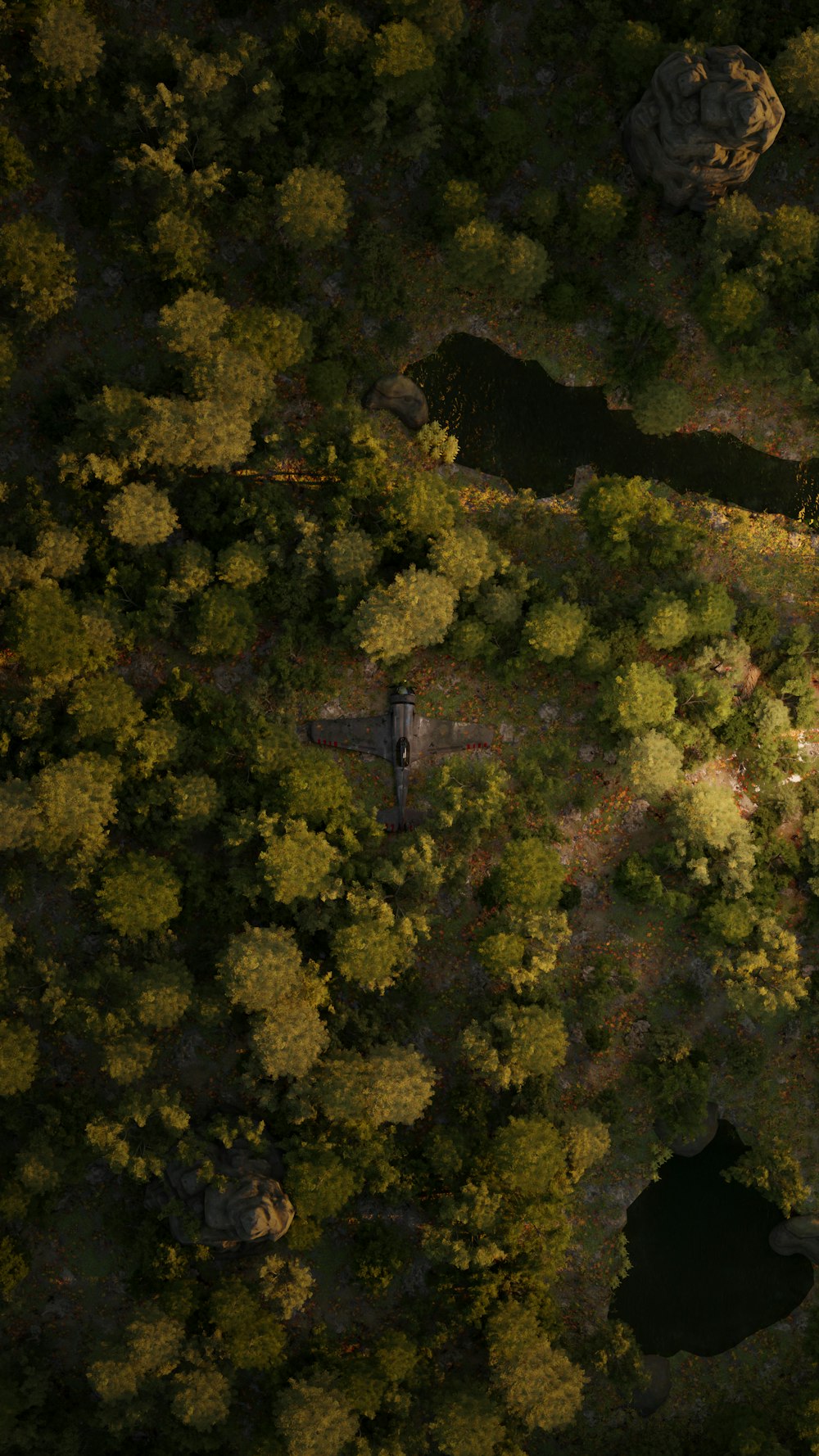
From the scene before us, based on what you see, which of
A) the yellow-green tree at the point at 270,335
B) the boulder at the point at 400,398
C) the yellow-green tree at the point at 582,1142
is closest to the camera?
the yellow-green tree at the point at 582,1142

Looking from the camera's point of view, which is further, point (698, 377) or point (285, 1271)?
point (698, 377)

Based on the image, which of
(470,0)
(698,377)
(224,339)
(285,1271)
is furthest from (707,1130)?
(470,0)

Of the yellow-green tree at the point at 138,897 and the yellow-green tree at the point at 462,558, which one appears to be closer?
the yellow-green tree at the point at 138,897

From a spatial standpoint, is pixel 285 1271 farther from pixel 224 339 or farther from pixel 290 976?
pixel 224 339

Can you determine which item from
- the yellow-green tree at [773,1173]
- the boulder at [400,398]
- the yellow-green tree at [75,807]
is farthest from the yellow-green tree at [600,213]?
the yellow-green tree at [773,1173]

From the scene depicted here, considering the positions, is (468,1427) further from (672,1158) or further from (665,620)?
(665,620)

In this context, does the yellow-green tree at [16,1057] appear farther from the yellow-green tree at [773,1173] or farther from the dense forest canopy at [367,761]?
the yellow-green tree at [773,1173]
